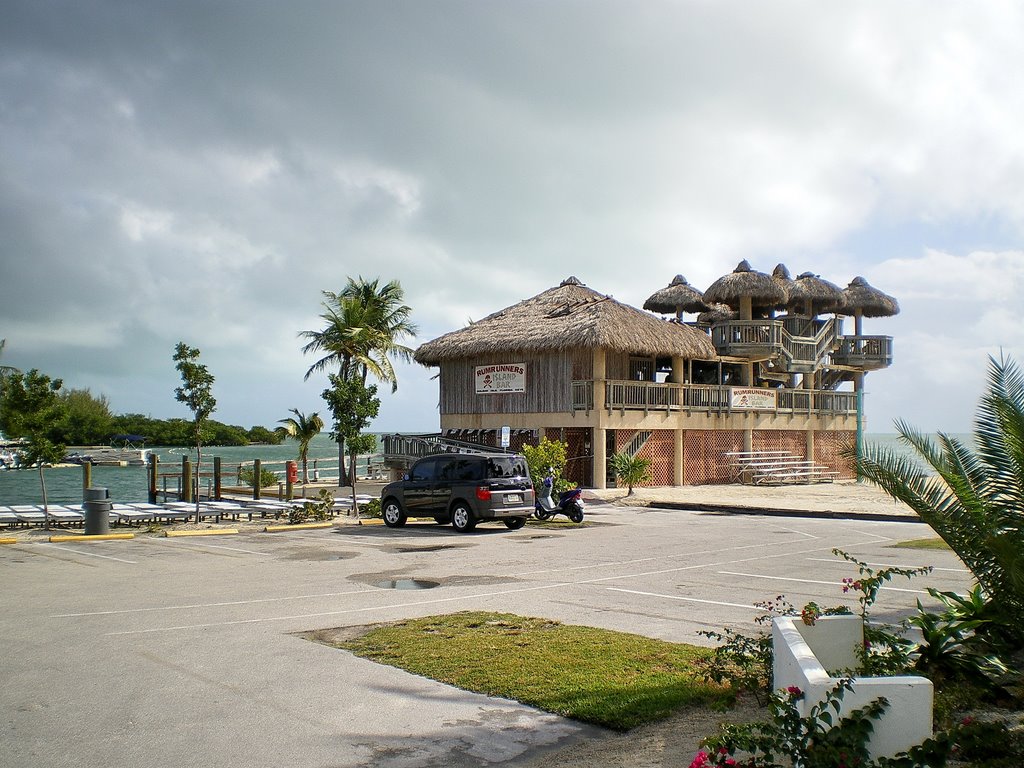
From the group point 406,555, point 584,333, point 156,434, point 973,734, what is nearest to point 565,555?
point 406,555

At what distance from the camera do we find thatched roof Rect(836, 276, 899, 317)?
43.7 m

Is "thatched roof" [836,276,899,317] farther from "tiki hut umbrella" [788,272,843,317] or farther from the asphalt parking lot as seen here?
the asphalt parking lot

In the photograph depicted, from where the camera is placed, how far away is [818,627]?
612 centimetres

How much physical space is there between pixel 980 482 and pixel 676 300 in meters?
36.8

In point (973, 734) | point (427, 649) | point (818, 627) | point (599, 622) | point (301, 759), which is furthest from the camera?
point (599, 622)

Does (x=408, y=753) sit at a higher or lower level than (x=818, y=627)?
lower

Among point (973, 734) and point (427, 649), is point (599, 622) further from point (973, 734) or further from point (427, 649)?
point (973, 734)

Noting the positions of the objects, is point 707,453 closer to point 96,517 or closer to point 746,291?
point 746,291

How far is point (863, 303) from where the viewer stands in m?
43.7

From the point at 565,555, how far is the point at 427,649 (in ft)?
26.4

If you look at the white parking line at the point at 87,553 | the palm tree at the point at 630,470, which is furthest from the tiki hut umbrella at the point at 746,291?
the white parking line at the point at 87,553

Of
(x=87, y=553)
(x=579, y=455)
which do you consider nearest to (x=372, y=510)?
(x=87, y=553)

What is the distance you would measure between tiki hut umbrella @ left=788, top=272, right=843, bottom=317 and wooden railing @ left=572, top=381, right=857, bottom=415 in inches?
172

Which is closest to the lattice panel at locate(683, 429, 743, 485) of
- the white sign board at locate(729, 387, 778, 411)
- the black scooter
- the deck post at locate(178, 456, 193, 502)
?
the white sign board at locate(729, 387, 778, 411)
